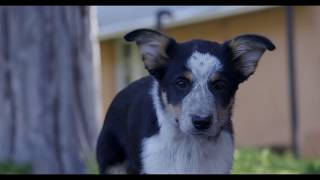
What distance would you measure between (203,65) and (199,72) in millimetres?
51

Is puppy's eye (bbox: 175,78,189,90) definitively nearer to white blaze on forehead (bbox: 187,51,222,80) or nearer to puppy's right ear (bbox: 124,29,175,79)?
white blaze on forehead (bbox: 187,51,222,80)

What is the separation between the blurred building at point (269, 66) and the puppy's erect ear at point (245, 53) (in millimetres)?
8404

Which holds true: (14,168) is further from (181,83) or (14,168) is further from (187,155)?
(181,83)

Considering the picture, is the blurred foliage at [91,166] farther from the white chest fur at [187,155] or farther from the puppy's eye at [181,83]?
the puppy's eye at [181,83]

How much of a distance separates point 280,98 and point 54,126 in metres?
5.99

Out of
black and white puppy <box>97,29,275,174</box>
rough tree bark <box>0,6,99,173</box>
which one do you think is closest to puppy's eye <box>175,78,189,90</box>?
black and white puppy <box>97,29,275,174</box>

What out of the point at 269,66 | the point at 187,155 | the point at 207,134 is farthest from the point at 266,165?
the point at 207,134

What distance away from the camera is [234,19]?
54.0 feet

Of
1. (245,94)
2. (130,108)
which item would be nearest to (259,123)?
(245,94)

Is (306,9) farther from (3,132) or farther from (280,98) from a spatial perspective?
(3,132)

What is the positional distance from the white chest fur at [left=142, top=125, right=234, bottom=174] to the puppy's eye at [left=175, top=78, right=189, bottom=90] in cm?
38

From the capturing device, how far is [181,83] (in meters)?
4.82

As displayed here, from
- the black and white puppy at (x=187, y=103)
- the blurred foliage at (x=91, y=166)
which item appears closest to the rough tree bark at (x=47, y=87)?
the blurred foliage at (x=91, y=166)

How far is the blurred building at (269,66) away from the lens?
14.9 m
